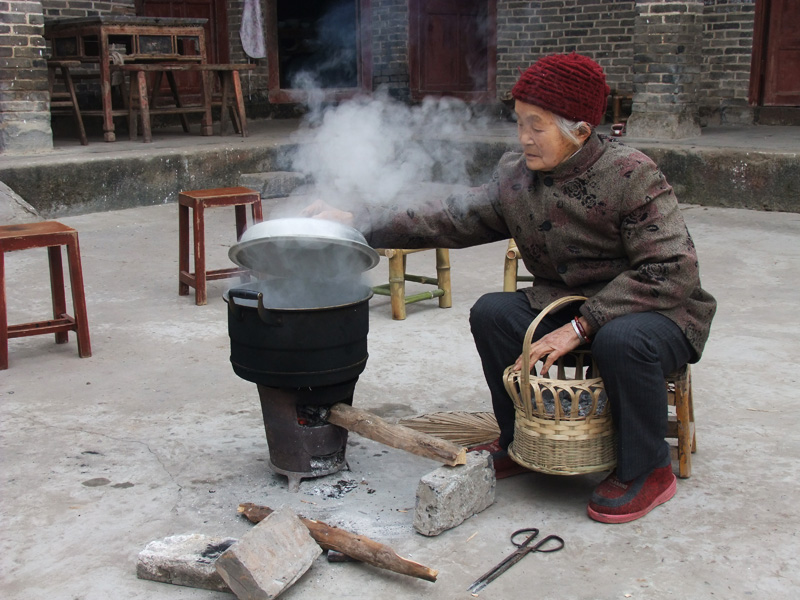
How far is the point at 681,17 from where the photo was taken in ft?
29.3

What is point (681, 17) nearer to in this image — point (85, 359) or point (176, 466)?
point (85, 359)

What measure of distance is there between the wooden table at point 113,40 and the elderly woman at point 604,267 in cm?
738

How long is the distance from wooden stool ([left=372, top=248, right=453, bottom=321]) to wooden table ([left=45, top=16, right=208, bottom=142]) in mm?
5420

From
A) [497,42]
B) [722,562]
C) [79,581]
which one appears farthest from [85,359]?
[497,42]

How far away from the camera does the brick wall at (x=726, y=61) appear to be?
10.7 meters

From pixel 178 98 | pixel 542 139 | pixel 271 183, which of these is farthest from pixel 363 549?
pixel 178 98

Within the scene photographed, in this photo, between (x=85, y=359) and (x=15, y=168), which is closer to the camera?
(x=85, y=359)

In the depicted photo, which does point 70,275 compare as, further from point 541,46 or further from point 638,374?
point 541,46

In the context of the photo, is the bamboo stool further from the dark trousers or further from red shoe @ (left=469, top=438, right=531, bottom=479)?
red shoe @ (left=469, top=438, right=531, bottom=479)

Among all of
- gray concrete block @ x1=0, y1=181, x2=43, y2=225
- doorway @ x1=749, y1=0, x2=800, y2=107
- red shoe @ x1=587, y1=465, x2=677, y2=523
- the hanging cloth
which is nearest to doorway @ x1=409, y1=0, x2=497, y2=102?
the hanging cloth

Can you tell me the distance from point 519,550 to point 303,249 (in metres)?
1.21

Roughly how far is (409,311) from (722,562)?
9.65 feet

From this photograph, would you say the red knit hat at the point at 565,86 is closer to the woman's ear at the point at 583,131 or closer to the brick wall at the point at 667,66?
the woman's ear at the point at 583,131

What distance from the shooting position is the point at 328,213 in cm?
304
